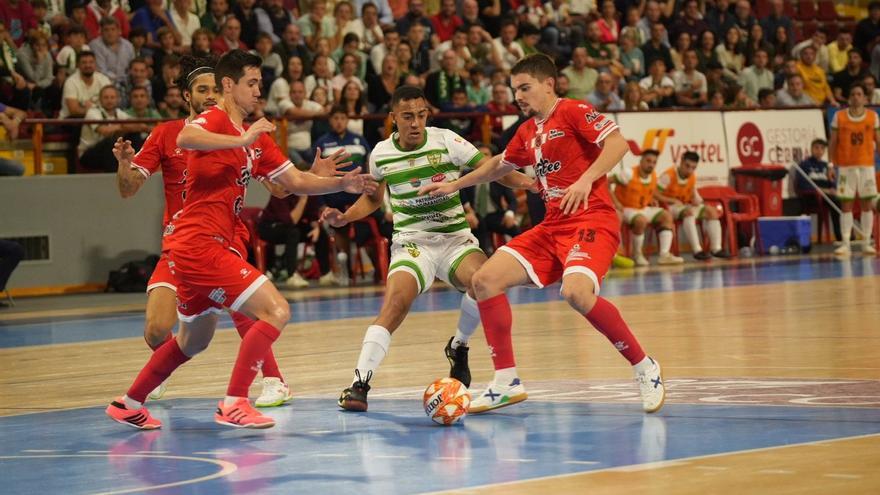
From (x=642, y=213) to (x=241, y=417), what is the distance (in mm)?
15545

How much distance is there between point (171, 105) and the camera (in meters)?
20.6

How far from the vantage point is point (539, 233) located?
9.62 meters

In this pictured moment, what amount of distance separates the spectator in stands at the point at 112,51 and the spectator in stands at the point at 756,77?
12563 millimetres

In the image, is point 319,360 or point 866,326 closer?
Result: point 319,360

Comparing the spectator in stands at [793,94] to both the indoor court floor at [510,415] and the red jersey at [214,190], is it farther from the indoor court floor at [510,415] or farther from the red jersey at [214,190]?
the red jersey at [214,190]

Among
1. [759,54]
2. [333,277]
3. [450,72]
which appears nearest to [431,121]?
[450,72]

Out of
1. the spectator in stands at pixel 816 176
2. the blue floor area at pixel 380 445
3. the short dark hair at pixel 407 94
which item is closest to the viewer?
the blue floor area at pixel 380 445

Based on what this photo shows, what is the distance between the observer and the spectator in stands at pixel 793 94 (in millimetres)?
27516

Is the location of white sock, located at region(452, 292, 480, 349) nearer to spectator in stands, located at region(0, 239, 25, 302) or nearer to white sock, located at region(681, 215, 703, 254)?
spectator in stands, located at region(0, 239, 25, 302)

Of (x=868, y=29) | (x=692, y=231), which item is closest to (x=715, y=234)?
(x=692, y=231)

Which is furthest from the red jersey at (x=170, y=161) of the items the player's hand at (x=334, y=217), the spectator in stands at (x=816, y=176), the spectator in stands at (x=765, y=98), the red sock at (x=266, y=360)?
the spectator in stands at (x=765, y=98)

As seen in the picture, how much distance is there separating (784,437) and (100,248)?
590 inches

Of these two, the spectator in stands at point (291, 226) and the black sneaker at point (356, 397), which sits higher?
the spectator in stands at point (291, 226)

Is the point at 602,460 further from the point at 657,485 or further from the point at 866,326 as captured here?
the point at 866,326
